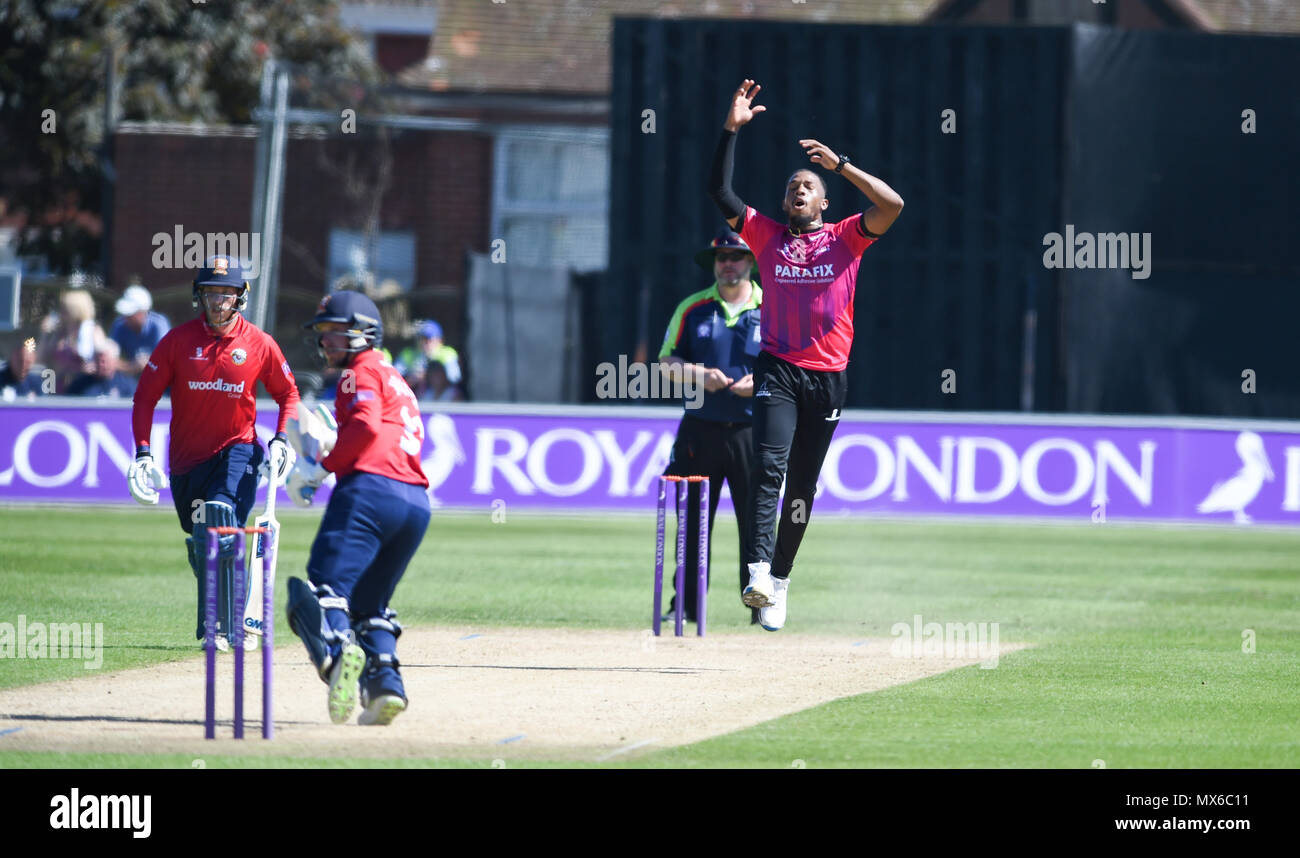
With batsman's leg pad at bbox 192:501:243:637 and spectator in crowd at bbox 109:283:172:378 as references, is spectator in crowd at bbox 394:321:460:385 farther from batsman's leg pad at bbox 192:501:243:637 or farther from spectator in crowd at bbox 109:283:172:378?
batsman's leg pad at bbox 192:501:243:637

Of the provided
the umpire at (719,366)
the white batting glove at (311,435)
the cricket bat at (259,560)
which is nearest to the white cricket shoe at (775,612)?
the umpire at (719,366)

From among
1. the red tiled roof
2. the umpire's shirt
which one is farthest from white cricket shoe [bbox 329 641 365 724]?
the red tiled roof

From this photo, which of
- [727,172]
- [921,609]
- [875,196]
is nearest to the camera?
[875,196]

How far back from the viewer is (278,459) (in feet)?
35.3

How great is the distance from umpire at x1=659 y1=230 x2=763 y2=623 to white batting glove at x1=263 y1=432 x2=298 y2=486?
2.62 meters

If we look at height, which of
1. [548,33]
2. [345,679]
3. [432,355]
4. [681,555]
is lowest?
[345,679]

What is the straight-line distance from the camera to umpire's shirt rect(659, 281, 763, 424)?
41.8 feet

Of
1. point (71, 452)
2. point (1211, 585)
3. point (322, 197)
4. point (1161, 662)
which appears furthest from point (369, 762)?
point (322, 197)

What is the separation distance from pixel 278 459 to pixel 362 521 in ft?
7.97

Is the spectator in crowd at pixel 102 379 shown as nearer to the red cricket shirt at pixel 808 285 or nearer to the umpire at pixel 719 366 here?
the umpire at pixel 719 366

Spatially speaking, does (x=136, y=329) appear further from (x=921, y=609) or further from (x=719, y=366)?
(x=719, y=366)

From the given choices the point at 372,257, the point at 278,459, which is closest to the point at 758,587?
the point at 278,459

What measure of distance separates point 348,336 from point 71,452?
14.0 metres
